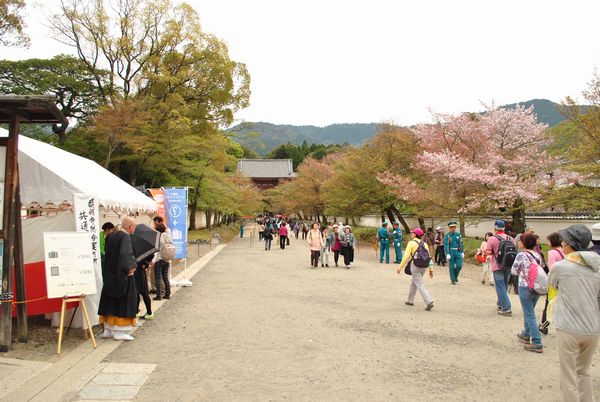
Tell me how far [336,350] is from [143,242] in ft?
11.6

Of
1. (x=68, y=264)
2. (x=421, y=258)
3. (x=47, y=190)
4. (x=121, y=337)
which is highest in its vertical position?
(x=47, y=190)

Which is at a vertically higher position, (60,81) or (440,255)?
(60,81)

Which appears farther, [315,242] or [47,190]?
[315,242]

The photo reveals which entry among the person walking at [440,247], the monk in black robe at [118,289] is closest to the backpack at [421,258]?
the monk in black robe at [118,289]

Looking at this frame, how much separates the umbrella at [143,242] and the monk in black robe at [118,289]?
0.78 m

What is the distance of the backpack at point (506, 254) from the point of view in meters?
7.43

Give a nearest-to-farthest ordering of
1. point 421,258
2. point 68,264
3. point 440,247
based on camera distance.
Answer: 1. point 68,264
2. point 421,258
3. point 440,247

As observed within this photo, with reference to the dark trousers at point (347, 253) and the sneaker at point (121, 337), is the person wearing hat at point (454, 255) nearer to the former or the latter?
the dark trousers at point (347, 253)

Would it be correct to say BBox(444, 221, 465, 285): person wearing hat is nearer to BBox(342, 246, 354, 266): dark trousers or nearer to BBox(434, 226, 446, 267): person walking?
BBox(342, 246, 354, 266): dark trousers

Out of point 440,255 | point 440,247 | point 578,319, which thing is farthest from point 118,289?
point 440,255

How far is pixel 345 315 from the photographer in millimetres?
7738

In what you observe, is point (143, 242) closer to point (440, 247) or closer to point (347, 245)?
point (347, 245)

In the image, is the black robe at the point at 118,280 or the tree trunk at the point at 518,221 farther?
the tree trunk at the point at 518,221

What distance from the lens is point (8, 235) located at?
17.9ft
